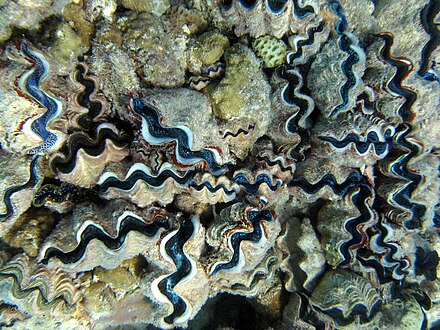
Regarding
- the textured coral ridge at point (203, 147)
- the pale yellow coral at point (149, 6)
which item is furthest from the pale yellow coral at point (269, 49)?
the pale yellow coral at point (149, 6)

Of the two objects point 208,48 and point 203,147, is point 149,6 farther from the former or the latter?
point 203,147

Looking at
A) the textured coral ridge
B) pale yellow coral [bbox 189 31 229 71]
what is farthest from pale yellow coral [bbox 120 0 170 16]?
pale yellow coral [bbox 189 31 229 71]

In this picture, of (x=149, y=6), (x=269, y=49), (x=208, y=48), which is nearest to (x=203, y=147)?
(x=208, y=48)

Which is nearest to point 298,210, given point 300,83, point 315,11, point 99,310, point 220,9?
point 300,83

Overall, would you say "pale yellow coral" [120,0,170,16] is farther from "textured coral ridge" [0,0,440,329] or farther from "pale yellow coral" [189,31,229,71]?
"pale yellow coral" [189,31,229,71]

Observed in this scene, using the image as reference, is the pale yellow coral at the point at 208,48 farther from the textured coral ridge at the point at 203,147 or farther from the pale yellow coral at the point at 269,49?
the pale yellow coral at the point at 269,49

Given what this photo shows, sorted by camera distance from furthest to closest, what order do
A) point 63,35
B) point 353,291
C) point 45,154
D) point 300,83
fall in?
1. point 353,291
2. point 300,83
3. point 45,154
4. point 63,35

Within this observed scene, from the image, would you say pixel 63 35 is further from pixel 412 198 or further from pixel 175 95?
pixel 412 198
